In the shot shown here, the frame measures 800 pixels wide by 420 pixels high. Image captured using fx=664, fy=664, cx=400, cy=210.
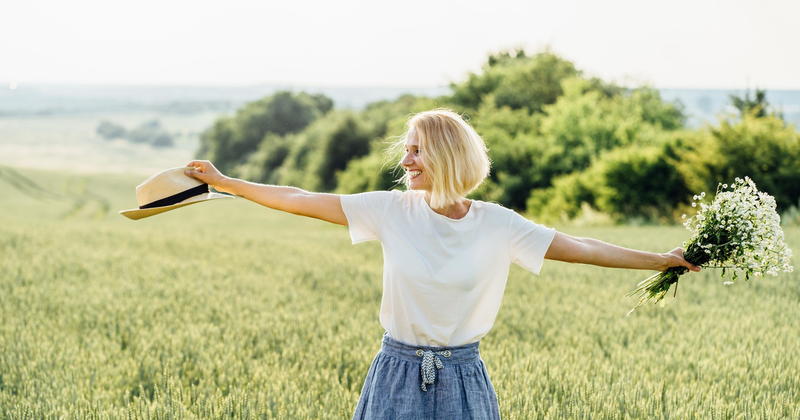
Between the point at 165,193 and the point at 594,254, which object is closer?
the point at 594,254

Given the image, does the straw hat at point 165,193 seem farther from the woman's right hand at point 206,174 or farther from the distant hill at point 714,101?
the distant hill at point 714,101

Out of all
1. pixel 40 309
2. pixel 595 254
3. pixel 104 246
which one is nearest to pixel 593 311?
pixel 595 254

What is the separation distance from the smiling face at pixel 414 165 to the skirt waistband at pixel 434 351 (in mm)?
674

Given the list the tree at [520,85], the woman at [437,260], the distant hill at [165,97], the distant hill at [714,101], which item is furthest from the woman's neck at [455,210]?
the distant hill at [165,97]

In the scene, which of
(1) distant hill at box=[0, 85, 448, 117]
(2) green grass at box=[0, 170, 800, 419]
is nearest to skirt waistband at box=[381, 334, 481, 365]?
(2) green grass at box=[0, 170, 800, 419]

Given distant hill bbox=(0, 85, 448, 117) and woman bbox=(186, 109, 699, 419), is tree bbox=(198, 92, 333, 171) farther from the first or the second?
woman bbox=(186, 109, 699, 419)

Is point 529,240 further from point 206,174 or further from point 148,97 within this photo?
point 148,97

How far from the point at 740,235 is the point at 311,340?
14.1 ft

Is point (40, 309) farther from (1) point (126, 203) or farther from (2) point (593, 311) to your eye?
(1) point (126, 203)

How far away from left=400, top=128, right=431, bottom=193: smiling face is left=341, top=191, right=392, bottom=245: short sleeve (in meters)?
0.12

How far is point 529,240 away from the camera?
2.85 meters

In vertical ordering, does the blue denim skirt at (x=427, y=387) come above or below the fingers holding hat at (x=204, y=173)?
below

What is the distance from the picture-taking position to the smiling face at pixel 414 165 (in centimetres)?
280

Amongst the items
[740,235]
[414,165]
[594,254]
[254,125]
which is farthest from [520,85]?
[254,125]
